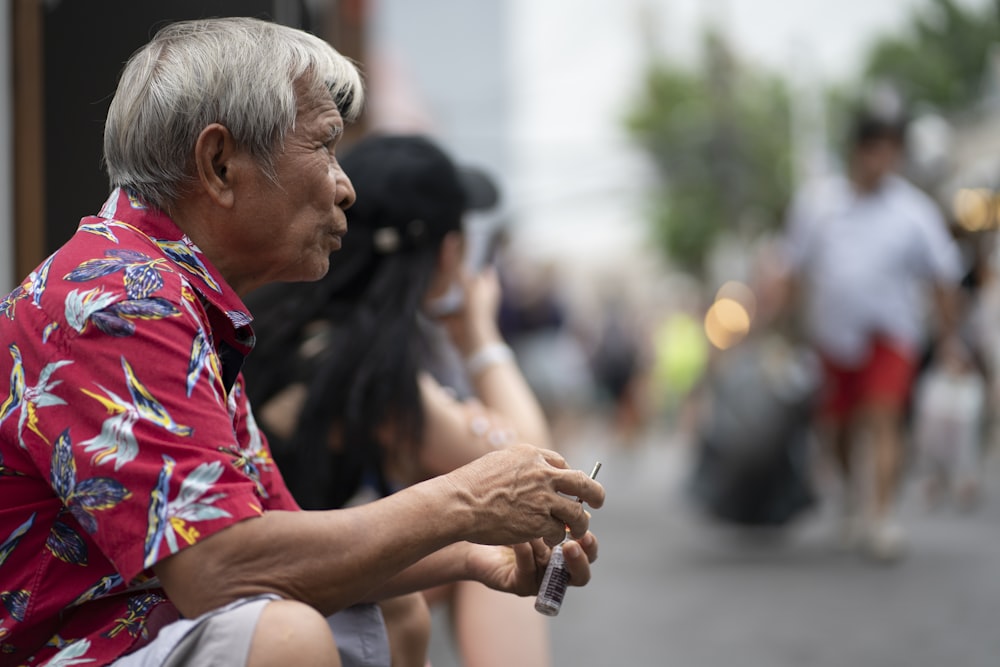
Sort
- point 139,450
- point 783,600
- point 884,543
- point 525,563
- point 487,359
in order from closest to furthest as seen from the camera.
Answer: point 139,450, point 525,563, point 487,359, point 783,600, point 884,543

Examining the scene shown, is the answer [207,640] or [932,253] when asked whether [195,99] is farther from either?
[932,253]

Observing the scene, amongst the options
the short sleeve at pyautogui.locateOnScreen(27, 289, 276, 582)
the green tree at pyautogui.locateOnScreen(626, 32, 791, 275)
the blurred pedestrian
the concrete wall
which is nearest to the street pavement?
the blurred pedestrian

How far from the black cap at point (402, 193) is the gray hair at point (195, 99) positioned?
3.90 feet

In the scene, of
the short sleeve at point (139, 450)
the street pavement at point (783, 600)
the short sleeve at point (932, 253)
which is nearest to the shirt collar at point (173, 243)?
the short sleeve at point (139, 450)

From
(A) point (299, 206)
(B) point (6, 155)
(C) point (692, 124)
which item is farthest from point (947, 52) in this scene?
(C) point (692, 124)

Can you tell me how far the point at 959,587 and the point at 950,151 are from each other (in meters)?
5.40

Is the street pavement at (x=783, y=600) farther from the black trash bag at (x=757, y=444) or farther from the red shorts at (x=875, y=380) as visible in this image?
the red shorts at (x=875, y=380)

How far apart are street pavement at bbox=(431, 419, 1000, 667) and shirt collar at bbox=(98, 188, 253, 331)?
318 centimetres

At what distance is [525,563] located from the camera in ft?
6.70

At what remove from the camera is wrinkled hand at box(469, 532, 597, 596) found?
1962 millimetres

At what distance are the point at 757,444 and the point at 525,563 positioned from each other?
5254mm

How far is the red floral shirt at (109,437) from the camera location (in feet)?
5.09

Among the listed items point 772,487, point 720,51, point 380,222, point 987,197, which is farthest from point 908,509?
point 720,51

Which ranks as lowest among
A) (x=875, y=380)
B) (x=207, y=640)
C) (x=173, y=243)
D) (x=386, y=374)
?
(x=875, y=380)
